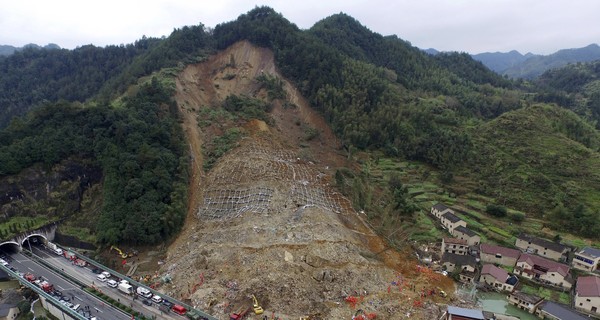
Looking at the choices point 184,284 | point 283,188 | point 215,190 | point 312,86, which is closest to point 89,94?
point 312,86

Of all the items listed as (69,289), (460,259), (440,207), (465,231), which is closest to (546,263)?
(465,231)

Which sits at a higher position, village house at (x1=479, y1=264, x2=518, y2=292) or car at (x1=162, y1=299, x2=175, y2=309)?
car at (x1=162, y1=299, x2=175, y2=309)

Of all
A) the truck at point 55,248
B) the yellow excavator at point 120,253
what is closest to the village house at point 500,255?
the yellow excavator at point 120,253

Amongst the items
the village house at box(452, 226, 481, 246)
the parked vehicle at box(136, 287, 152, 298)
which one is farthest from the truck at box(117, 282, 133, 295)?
the village house at box(452, 226, 481, 246)

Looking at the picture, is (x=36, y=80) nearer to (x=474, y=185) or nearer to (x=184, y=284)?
(x=184, y=284)

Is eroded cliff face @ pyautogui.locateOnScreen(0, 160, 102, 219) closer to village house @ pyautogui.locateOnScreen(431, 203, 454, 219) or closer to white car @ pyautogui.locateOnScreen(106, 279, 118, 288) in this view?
white car @ pyautogui.locateOnScreen(106, 279, 118, 288)

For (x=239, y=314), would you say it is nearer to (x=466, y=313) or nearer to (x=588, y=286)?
(x=466, y=313)

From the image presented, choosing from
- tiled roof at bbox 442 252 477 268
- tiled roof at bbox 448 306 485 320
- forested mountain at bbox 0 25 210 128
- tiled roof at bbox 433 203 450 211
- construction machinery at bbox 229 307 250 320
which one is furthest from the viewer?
forested mountain at bbox 0 25 210 128
